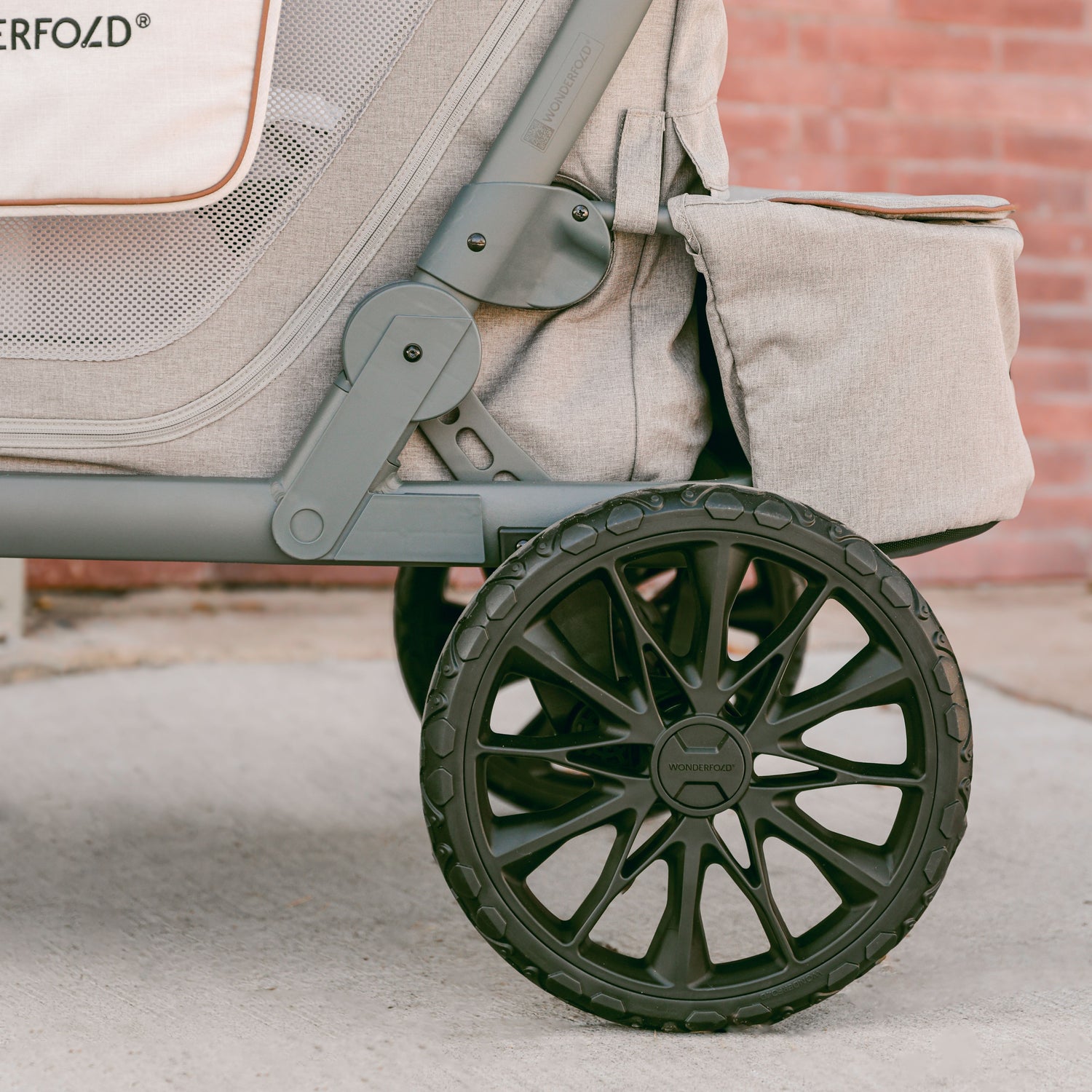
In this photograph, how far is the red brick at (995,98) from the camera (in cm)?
358

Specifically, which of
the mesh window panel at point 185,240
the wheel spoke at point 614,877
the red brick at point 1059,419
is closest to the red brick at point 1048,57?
the red brick at point 1059,419

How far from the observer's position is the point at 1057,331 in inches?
146

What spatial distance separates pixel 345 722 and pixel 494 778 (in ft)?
2.88

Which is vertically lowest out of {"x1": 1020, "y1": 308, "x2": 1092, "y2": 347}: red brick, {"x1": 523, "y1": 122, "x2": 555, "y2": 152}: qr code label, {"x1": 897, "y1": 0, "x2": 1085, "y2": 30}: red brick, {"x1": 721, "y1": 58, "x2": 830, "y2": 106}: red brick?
{"x1": 1020, "y1": 308, "x2": 1092, "y2": 347}: red brick

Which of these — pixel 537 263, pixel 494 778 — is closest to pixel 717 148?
pixel 537 263

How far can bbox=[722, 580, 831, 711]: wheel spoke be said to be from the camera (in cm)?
114

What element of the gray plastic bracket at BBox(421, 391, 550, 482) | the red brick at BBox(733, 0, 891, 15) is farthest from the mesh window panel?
the red brick at BBox(733, 0, 891, 15)

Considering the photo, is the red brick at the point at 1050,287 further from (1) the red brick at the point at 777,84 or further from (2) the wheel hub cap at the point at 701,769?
(2) the wheel hub cap at the point at 701,769

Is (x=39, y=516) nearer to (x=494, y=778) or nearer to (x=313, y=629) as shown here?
(x=494, y=778)

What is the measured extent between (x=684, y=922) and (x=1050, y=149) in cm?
327

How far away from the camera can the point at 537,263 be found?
118 cm

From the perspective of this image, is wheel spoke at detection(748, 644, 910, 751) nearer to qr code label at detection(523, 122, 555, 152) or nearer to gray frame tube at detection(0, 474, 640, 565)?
gray frame tube at detection(0, 474, 640, 565)

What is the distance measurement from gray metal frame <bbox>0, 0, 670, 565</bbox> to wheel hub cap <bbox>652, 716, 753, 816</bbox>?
25 centimetres

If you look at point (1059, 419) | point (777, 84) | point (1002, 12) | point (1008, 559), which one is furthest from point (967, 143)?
point (1008, 559)
